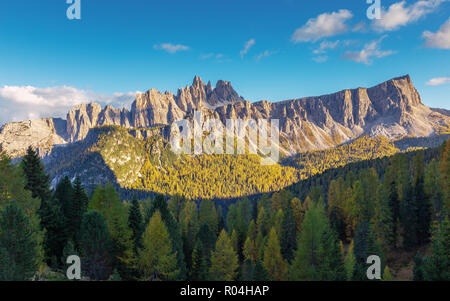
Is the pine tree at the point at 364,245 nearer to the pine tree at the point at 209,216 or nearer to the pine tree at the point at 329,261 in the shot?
the pine tree at the point at 329,261

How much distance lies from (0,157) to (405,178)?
73.3 meters

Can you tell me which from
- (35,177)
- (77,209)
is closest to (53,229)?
(77,209)

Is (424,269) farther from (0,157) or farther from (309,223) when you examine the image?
(0,157)

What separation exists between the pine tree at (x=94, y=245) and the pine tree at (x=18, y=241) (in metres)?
6.48

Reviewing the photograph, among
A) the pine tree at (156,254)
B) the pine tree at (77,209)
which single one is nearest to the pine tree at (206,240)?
the pine tree at (156,254)

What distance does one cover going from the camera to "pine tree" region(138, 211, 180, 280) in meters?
34.7

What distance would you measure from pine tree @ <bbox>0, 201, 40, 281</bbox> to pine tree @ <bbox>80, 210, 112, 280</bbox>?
6482 mm

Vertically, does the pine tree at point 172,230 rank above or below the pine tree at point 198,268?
above

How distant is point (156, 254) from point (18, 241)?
14774 mm

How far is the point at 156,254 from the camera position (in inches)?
1374

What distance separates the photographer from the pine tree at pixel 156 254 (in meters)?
34.7

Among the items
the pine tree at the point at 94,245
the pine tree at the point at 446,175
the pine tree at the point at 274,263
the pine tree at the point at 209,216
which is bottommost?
the pine tree at the point at 274,263

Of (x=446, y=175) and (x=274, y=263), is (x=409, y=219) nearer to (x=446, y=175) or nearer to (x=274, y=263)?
(x=446, y=175)
